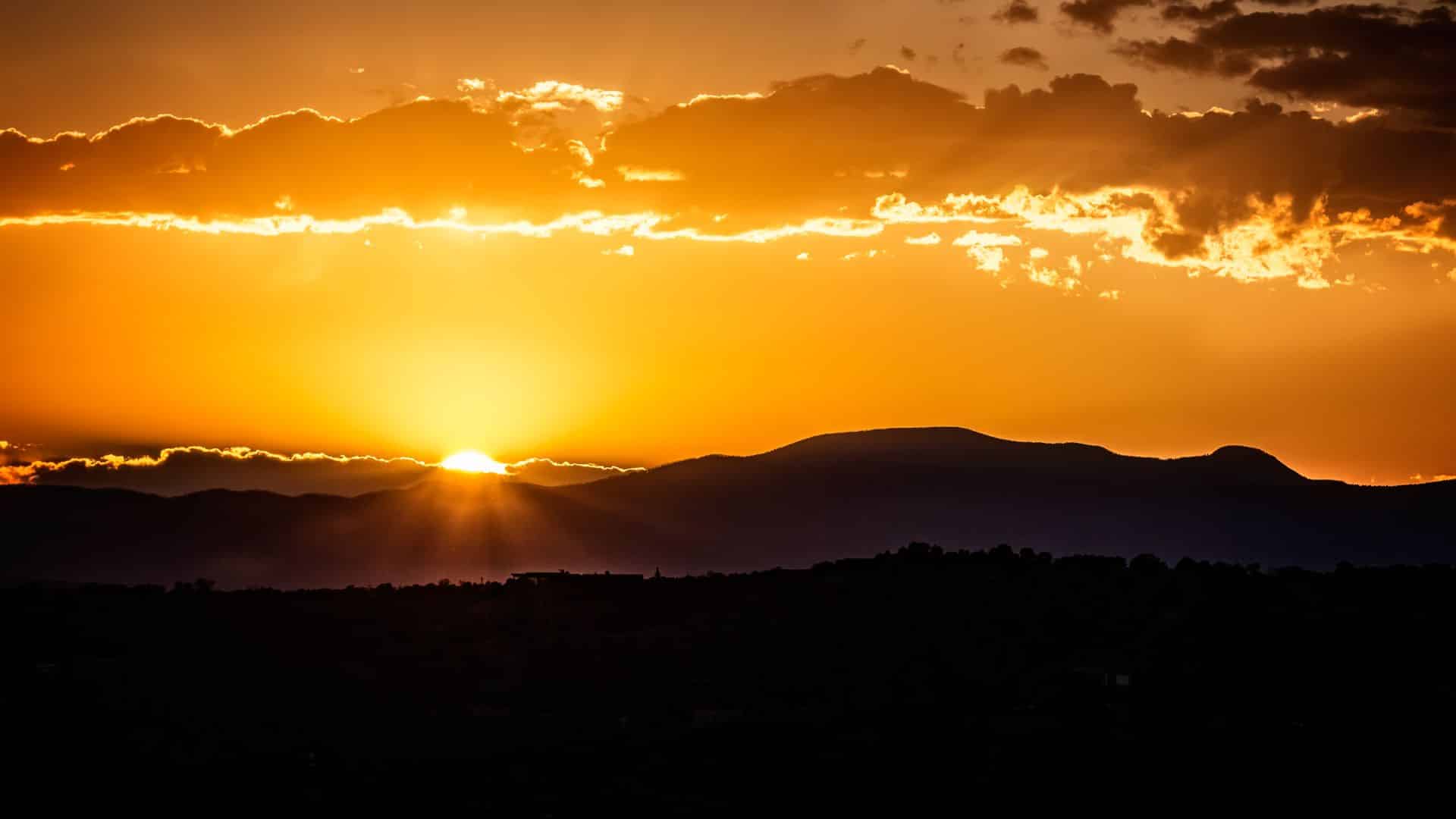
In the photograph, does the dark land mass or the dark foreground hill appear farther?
the dark foreground hill

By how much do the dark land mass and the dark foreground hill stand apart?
104816mm

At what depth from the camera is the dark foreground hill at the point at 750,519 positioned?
155750 millimetres

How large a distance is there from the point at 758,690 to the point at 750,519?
14891cm

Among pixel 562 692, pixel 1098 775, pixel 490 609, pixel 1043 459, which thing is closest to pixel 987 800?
pixel 1098 775

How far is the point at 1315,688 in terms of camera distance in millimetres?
29266

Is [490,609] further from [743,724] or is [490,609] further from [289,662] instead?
[743,724]

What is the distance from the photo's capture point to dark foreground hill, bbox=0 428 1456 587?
15575 centimetres

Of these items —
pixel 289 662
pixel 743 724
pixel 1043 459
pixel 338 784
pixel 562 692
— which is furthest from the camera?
pixel 1043 459

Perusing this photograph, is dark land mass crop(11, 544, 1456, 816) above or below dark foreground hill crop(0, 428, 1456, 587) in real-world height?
below

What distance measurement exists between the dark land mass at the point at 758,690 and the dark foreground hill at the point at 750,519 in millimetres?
104816

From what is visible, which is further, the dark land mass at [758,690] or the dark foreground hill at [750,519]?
the dark foreground hill at [750,519]

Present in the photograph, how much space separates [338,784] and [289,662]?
25.2 ft

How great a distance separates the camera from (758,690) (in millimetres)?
30984

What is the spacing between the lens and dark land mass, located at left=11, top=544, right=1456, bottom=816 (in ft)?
85.4
